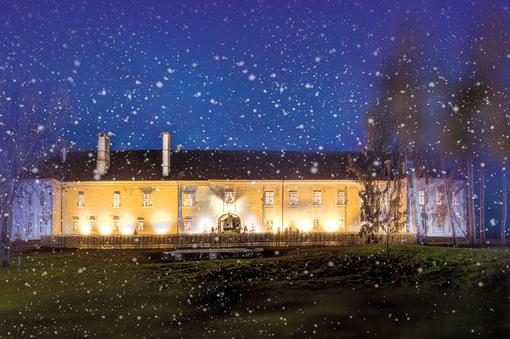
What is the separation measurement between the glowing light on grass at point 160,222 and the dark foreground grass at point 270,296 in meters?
19.6

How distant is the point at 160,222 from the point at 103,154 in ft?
26.8

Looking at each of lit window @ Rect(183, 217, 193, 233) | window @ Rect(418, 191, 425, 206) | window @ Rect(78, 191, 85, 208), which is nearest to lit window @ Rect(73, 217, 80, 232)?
window @ Rect(78, 191, 85, 208)

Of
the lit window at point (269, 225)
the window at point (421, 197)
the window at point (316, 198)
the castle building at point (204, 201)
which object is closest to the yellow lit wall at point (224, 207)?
the castle building at point (204, 201)

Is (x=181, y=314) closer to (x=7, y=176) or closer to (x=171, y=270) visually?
(x=171, y=270)

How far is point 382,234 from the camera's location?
4400 cm

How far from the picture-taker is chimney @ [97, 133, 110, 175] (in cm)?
5438

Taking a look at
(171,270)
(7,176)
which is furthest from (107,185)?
(171,270)

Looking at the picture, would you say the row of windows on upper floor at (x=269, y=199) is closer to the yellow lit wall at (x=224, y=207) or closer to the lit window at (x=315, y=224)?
the yellow lit wall at (x=224, y=207)

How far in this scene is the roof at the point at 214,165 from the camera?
53438 mm

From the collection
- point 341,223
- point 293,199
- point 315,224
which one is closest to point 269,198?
point 293,199

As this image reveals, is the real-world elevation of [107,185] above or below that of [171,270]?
above

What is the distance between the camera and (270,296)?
20.7m

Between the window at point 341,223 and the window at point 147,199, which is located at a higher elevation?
the window at point 147,199

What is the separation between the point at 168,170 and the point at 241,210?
744cm
